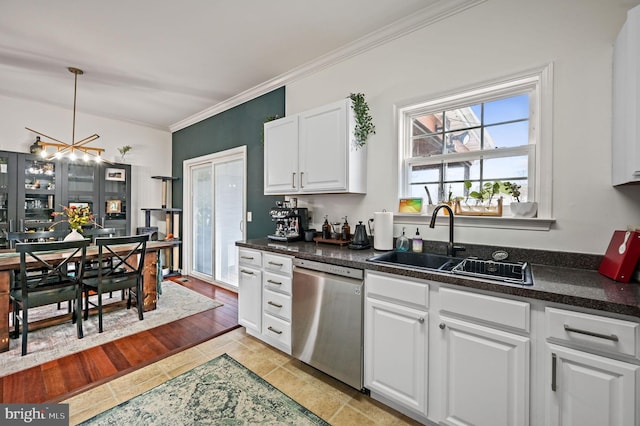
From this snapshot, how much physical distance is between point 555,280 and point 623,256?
316 mm

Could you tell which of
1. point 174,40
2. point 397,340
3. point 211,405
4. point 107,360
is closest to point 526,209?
point 397,340

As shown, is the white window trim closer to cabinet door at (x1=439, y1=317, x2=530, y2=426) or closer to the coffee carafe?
the coffee carafe

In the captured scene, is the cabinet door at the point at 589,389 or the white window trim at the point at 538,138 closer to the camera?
the cabinet door at the point at 589,389

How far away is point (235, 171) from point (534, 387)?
3.85m

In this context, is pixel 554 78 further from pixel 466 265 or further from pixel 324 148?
pixel 324 148

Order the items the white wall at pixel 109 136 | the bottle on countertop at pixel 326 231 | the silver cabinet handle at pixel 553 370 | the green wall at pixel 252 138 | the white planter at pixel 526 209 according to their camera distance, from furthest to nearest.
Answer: the white wall at pixel 109 136 → the green wall at pixel 252 138 → the bottle on countertop at pixel 326 231 → the white planter at pixel 526 209 → the silver cabinet handle at pixel 553 370

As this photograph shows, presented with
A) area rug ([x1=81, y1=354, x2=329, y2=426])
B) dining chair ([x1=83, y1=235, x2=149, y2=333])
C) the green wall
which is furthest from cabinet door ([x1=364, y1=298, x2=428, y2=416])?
dining chair ([x1=83, y1=235, x2=149, y2=333])

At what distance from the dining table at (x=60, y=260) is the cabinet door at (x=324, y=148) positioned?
2.16 meters

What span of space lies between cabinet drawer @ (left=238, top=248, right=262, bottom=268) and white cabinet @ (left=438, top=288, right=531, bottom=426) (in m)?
1.56

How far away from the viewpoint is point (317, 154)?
2.54 m

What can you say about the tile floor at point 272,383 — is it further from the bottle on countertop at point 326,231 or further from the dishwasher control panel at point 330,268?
the bottle on countertop at point 326,231

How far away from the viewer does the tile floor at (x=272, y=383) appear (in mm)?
1709

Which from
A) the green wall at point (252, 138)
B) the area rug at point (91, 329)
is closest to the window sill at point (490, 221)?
the green wall at point (252, 138)

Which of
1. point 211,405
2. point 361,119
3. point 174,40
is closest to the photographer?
point 211,405
